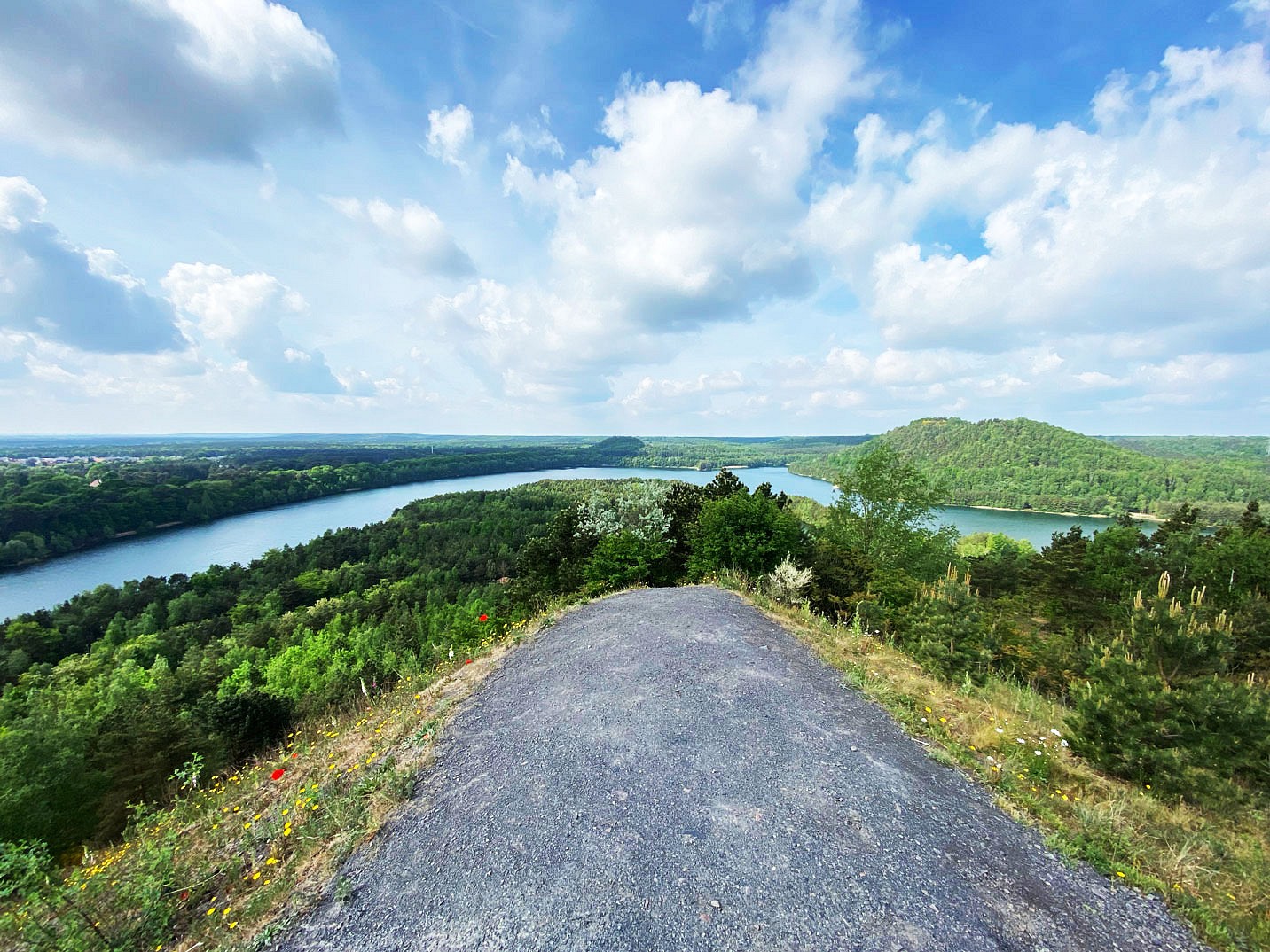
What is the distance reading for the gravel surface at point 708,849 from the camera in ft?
9.43

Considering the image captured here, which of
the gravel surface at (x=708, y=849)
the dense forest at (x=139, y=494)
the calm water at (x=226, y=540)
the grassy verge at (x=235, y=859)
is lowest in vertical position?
the calm water at (x=226, y=540)


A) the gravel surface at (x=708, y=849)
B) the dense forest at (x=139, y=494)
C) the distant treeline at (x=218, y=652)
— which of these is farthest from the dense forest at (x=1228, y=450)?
the dense forest at (x=139, y=494)

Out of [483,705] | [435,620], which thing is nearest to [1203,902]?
[483,705]

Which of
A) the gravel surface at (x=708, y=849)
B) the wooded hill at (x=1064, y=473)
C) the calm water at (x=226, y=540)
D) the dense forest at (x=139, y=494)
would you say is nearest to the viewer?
the gravel surface at (x=708, y=849)

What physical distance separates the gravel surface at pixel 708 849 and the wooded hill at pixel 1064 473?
273 feet

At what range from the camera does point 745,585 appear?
37.4 feet

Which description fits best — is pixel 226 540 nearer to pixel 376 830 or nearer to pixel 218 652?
pixel 218 652

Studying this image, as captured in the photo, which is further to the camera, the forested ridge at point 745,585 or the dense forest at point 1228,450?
the dense forest at point 1228,450

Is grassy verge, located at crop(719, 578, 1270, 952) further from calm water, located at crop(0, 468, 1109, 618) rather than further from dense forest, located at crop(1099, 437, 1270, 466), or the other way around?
dense forest, located at crop(1099, 437, 1270, 466)

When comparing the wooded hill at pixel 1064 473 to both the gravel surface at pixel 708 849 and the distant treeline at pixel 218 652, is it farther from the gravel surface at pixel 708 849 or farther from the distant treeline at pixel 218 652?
the gravel surface at pixel 708 849

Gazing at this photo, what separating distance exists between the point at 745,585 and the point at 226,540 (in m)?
101

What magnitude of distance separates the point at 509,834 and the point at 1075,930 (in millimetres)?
3747

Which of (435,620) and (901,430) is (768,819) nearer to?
(435,620)

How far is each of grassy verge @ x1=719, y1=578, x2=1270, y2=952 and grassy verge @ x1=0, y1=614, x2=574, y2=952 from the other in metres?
5.44
